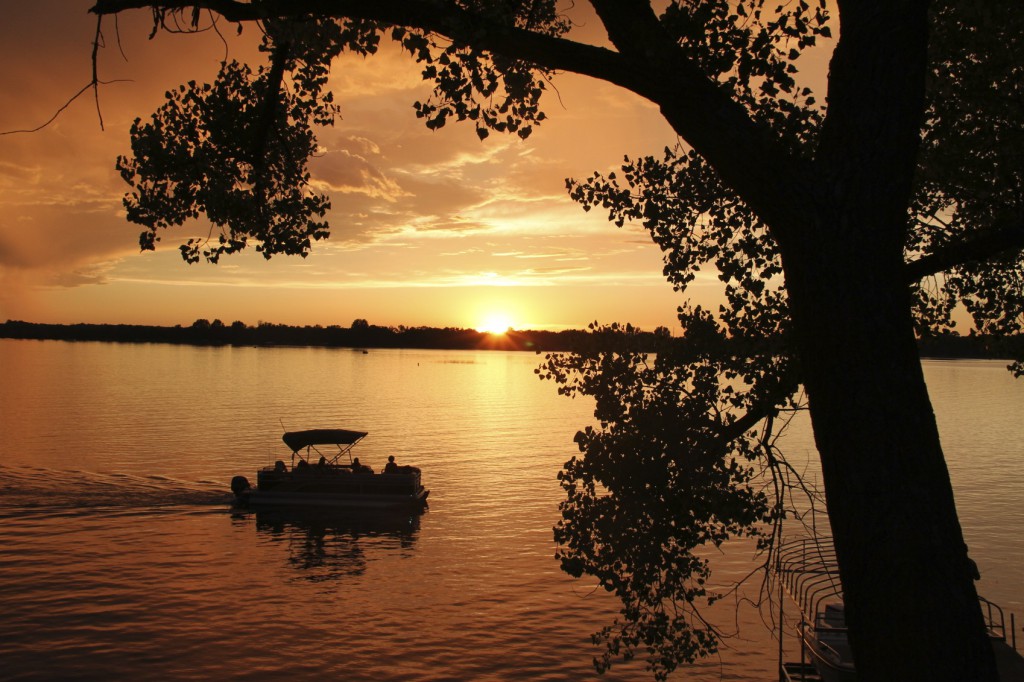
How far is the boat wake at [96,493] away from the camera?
152 ft

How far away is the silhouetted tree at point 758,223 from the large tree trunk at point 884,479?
0.01m

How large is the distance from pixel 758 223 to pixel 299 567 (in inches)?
1264

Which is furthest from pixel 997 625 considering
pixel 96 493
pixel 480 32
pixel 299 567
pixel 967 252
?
pixel 96 493

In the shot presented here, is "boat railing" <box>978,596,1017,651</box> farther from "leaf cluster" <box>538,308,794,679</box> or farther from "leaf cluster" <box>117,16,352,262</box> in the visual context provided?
"leaf cluster" <box>117,16,352,262</box>

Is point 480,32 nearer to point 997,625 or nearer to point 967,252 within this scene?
point 967,252

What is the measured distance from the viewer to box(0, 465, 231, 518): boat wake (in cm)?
4619

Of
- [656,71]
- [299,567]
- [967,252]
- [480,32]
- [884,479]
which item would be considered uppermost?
[480,32]

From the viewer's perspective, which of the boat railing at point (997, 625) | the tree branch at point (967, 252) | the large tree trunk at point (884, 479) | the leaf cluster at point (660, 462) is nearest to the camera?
the large tree trunk at point (884, 479)

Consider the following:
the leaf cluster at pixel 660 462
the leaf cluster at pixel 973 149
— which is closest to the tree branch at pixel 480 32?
the leaf cluster at pixel 660 462

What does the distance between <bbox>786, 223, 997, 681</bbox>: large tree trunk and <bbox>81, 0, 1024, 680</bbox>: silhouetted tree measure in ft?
0.05

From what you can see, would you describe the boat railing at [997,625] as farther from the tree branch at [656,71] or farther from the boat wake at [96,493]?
the boat wake at [96,493]

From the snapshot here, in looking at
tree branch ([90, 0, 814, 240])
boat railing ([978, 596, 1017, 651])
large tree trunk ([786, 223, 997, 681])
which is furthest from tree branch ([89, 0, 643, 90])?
boat railing ([978, 596, 1017, 651])

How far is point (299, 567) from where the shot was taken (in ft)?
120

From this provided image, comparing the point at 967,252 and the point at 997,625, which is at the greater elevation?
the point at 967,252
